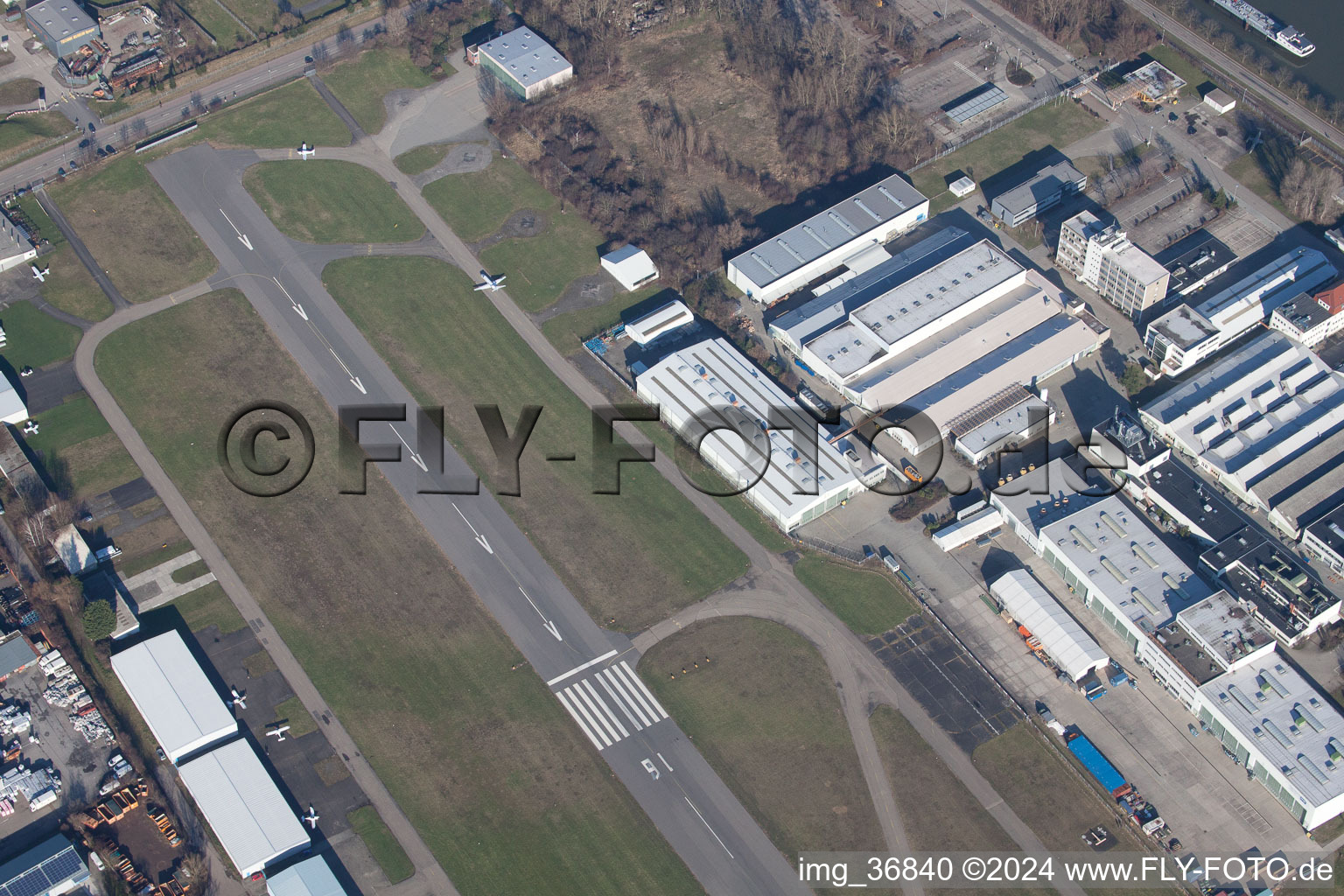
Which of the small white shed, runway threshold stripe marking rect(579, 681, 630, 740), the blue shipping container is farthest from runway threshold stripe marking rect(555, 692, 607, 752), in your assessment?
the small white shed

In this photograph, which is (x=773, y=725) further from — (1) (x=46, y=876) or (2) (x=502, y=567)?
(1) (x=46, y=876)

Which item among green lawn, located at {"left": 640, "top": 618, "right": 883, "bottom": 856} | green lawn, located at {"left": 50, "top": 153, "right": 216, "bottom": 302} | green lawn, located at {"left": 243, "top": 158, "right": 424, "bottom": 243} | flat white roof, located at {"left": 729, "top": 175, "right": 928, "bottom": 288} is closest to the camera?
green lawn, located at {"left": 640, "top": 618, "right": 883, "bottom": 856}

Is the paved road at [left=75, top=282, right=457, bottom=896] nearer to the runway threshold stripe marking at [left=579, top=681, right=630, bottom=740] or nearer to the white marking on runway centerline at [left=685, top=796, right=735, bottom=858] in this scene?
the runway threshold stripe marking at [left=579, top=681, right=630, bottom=740]

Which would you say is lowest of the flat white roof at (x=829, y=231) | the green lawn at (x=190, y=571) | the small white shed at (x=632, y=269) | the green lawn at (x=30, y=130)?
the flat white roof at (x=829, y=231)

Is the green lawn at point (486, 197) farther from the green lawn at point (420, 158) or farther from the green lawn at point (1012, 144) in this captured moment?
the green lawn at point (1012, 144)

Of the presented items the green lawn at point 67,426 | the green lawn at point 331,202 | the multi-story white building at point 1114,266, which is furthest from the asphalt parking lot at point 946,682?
the green lawn at point 67,426

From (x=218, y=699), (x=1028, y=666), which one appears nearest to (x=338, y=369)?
(x=218, y=699)

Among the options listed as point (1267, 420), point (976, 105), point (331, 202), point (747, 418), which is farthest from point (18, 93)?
point (1267, 420)
